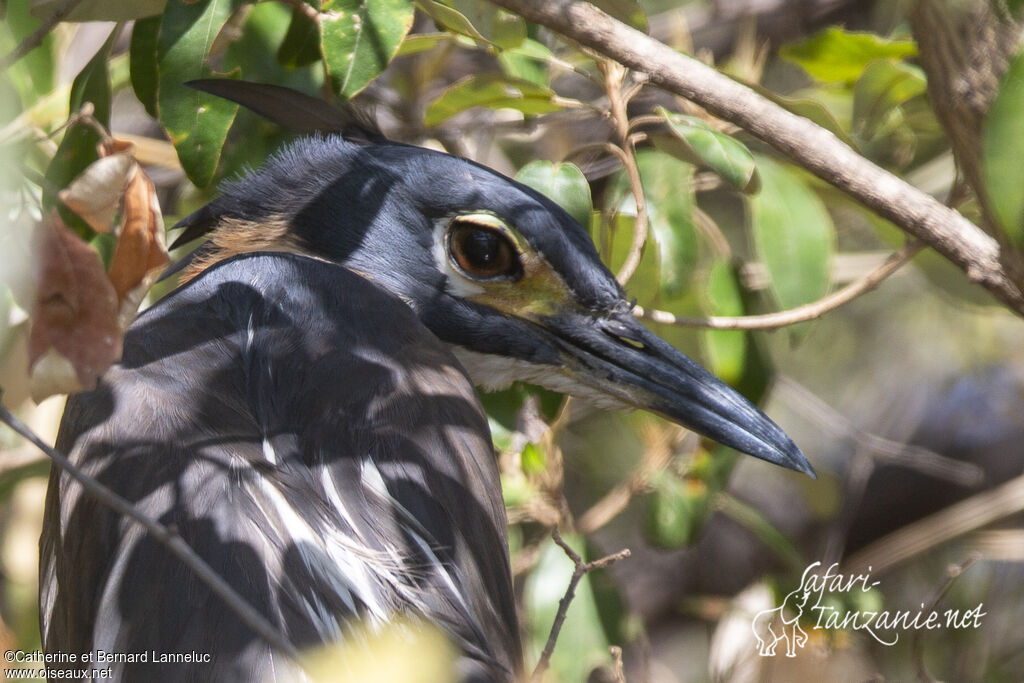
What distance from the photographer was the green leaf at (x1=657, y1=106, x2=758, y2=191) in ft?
7.61

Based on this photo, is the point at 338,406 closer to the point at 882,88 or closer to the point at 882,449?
the point at 882,88

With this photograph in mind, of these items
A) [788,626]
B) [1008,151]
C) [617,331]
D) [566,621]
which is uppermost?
[1008,151]

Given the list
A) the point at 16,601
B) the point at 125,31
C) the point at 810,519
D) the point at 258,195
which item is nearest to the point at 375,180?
the point at 258,195

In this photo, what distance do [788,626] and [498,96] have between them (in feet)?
5.12

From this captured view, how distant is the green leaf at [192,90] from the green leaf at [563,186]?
65 cm

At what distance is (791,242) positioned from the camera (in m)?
2.62

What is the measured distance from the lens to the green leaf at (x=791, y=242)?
2.59m

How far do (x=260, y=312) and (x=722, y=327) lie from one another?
39.8 inches

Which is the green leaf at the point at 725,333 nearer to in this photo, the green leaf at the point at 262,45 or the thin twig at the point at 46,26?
the green leaf at the point at 262,45

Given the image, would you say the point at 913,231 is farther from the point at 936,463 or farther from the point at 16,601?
the point at 16,601

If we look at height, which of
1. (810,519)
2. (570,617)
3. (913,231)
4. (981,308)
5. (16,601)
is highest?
(913,231)

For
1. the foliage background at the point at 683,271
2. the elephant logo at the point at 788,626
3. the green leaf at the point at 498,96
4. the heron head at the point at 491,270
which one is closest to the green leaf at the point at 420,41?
the foliage background at the point at 683,271

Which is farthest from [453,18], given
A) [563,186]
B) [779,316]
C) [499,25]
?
[779,316]

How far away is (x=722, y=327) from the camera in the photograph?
8.52 ft
